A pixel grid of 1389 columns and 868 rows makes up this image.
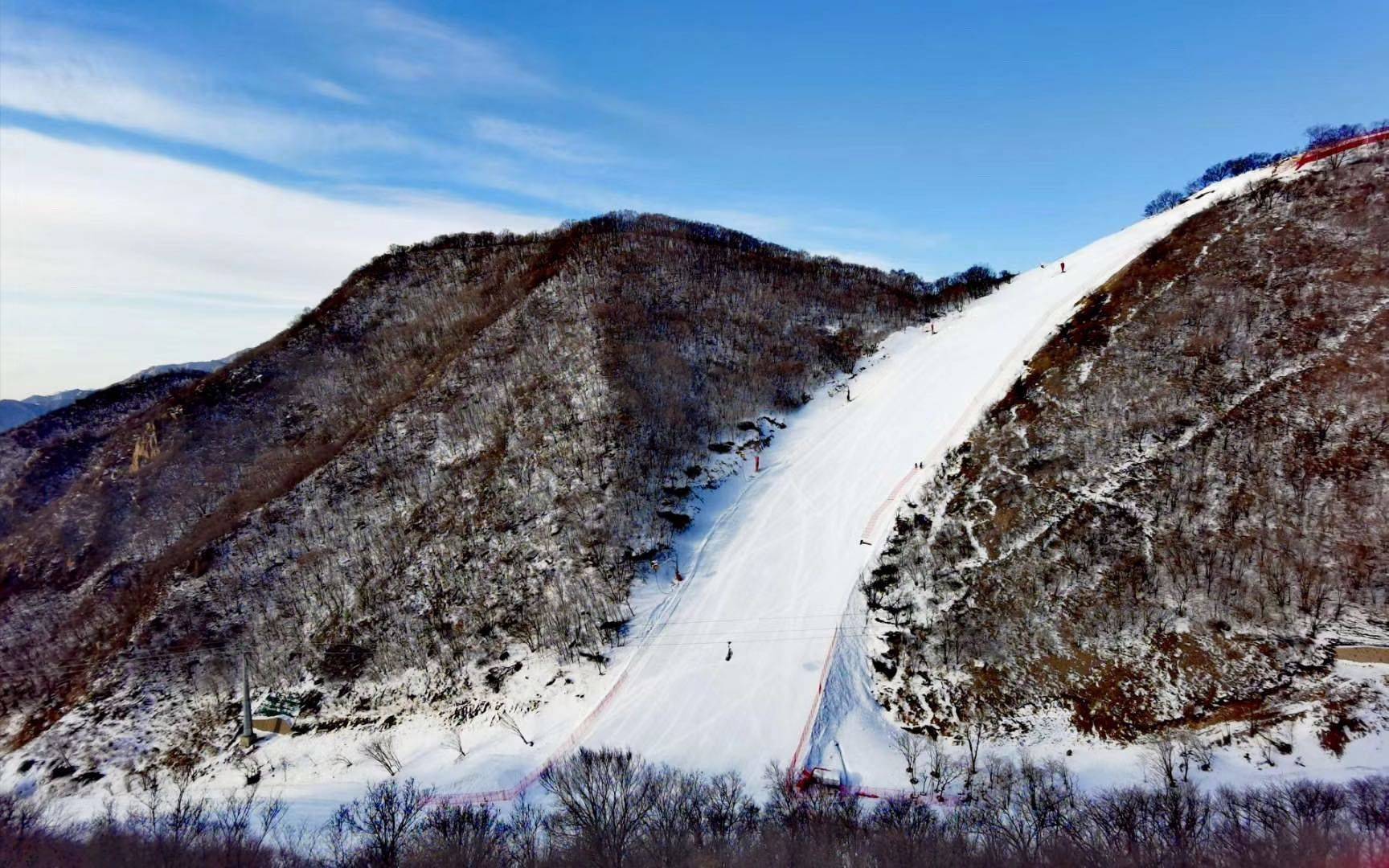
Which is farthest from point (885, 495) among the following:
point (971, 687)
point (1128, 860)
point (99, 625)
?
point (99, 625)

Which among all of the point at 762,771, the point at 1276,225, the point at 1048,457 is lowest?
the point at 762,771

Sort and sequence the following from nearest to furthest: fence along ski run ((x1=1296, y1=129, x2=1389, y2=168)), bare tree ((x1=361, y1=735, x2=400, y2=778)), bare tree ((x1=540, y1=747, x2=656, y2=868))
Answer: bare tree ((x1=540, y1=747, x2=656, y2=868)) < bare tree ((x1=361, y1=735, x2=400, y2=778)) < fence along ski run ((x1=1296, y1=129, x2=1389, y2=168))

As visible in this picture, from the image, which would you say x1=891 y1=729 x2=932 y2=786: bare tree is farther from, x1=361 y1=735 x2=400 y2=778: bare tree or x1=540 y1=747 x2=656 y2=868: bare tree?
x1=361 y1=735 x2=400 y2=778: bare tree

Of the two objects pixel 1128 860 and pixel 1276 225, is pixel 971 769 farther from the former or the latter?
pixel 1276 225

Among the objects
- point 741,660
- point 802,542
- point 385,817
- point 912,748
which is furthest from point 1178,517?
point 385,817

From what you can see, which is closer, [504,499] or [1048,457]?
[1048,457]

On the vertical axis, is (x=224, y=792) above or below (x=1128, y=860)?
below

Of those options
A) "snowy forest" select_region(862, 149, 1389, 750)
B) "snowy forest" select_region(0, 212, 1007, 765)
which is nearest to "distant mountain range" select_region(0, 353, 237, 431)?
"snowy forest" select_region(0, 212, 1007, 765)

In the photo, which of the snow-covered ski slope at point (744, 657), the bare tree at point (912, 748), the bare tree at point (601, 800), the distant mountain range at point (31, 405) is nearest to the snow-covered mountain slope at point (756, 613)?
the snow-covered ski slope at point (744, 657)
